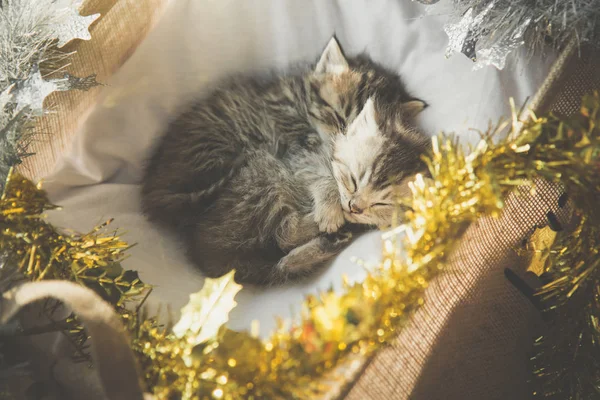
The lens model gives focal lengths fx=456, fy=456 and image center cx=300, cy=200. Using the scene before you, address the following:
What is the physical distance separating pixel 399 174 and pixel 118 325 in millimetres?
792

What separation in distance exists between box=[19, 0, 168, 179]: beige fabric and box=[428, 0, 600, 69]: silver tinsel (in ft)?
2.52

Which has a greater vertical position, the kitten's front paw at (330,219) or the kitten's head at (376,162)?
the kitten's head at (376,162)

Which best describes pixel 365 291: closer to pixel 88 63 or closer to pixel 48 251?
pixel 48 251

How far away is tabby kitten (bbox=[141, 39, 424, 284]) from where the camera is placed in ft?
3.87

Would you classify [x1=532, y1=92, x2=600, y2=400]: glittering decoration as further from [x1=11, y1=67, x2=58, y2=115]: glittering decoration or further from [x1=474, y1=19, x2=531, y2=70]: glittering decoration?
[x1=11, y1=67, x2=58, y2=115]: glittering decoration

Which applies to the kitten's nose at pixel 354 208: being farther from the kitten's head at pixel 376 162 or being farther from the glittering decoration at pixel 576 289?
the glittering decoration at pixel 576 289

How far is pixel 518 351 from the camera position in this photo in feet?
3.10

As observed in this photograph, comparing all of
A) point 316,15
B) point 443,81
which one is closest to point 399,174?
point 443,81

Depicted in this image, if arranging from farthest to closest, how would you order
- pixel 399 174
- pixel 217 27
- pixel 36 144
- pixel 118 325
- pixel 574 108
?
1. pixel 217 27
2. pixel 399 174
3. pixel 36 144
4. pixel 574 108
5. pixel 118 325

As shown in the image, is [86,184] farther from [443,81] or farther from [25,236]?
[443,81]

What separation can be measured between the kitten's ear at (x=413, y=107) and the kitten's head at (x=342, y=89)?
0.07m

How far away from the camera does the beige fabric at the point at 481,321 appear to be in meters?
0.73

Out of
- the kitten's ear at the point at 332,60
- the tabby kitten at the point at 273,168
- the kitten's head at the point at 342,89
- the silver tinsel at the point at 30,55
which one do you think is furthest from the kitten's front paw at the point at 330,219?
the silver tinsel at the point at 30,55

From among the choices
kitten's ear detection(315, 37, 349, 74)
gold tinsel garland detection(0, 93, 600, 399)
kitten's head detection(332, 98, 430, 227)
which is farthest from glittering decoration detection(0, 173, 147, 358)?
kitten's ear detection(315, 37, 349, 74)
